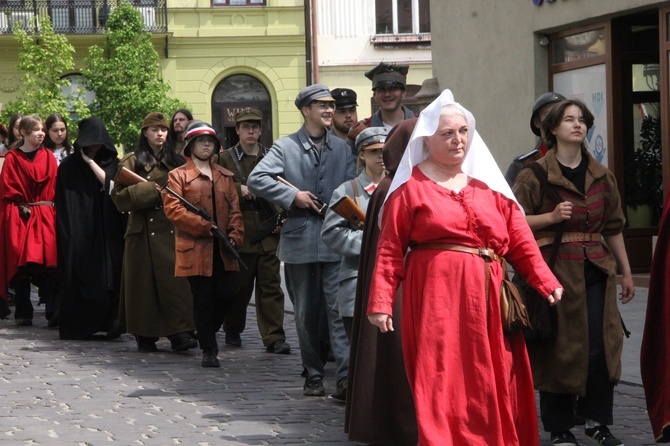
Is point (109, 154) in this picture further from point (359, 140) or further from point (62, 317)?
point (359, 140)

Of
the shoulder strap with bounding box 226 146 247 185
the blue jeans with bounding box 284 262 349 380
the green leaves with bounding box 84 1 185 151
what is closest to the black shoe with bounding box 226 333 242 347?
the shoulder strap with bounding box 226 146 247 185

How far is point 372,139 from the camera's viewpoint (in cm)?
800

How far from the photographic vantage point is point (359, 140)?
8.08 meters

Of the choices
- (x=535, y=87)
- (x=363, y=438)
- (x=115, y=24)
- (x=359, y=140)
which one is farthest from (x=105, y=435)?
(x=115, y=24)

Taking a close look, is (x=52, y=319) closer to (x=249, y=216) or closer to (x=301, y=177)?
(x=249, y=216)

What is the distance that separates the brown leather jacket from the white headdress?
13.6 feet

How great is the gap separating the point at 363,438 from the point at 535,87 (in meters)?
11.4

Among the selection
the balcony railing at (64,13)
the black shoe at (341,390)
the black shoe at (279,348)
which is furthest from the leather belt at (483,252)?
the balcony railing at (64,13)

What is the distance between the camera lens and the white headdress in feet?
20.0

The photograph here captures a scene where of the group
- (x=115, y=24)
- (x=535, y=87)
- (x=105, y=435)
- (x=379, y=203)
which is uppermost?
(x=115, y=24)

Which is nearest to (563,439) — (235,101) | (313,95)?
(313,95)

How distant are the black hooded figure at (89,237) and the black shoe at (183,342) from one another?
1184 millimetres

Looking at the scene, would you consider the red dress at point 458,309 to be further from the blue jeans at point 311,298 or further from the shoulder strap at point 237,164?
the shoulder strap at point 237,164

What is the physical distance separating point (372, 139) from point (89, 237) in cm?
515
